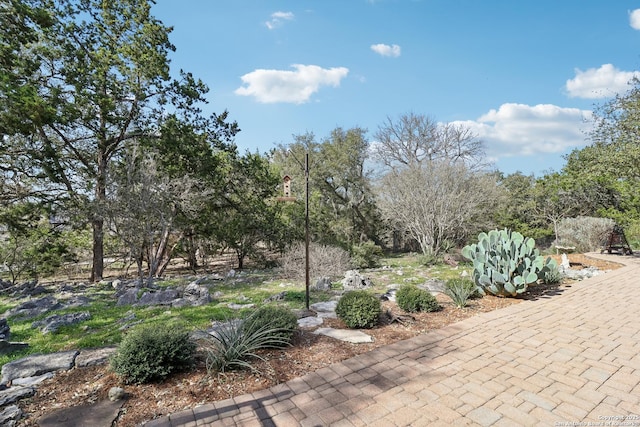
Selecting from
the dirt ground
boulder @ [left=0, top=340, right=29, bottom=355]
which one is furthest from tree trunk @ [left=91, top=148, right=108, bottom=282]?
the dirt ground

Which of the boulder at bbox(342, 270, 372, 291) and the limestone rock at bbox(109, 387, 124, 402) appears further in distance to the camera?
the boulder at bbox(342, 270, 372, 291)

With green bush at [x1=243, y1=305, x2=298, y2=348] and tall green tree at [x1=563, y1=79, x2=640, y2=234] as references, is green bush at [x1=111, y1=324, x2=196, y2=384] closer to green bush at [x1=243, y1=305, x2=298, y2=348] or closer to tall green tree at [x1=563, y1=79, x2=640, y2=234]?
green bush at [x1=243, y1=305, x2=298, y2=348]

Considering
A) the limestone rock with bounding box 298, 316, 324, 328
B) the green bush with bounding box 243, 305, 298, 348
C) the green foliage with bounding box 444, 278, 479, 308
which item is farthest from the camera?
the green foliage with bounding box 444, 278, 479, 308

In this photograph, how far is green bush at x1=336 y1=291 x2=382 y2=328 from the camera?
411 centimetres

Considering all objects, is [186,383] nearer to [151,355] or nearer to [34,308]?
[151,355]

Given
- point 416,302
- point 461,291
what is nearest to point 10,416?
point 416,302

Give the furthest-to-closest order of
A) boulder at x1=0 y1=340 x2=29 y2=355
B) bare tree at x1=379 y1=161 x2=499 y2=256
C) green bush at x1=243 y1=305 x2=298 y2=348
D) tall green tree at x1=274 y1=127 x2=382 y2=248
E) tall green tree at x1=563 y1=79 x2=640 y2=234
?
tall green tree at x1=274 y1=127 x2=382 y2=248
bare tree at x1=379 y1=161 x2=499 y2=256
tall green tree at x1=563 y1=79 x2=640 y2=234
boulder at x1=0 y1=340 x2=29 y2=355
green bush at x1=243 y1=305 x2=298 y2=348

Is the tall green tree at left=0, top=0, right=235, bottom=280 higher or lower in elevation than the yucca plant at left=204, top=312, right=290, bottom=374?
higher

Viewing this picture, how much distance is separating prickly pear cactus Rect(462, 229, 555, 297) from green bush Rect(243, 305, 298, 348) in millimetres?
3875

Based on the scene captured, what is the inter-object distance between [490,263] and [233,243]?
10165 millimetres

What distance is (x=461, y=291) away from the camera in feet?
17.0

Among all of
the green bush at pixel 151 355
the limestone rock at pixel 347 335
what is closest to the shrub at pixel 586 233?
the limestone rock at pixel 347 335

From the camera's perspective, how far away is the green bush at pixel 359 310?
4.11m

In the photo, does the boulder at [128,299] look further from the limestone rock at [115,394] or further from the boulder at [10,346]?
the limestone rock at [115,394]
